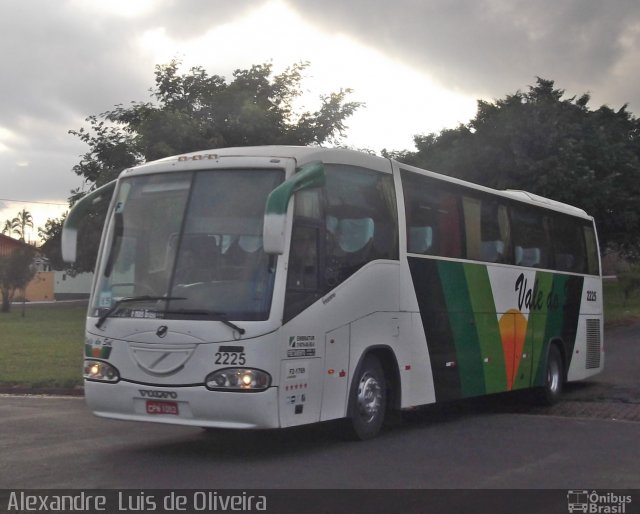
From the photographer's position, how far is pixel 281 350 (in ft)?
29.5

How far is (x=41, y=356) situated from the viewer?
22.3 m

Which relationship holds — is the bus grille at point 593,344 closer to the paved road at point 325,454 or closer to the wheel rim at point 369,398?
the paved road at point 325,454

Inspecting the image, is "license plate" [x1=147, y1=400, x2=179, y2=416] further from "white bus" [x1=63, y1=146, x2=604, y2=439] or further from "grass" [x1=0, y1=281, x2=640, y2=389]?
"grass" [x1=0, y1=281, x2=640, y2=389]

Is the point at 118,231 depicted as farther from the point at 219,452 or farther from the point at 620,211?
the point at 620,211

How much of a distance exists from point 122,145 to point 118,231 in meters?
18.6

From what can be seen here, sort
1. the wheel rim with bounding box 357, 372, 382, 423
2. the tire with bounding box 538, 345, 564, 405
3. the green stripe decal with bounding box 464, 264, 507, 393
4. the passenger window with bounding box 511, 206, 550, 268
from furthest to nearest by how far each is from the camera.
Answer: the tire with bounding box 538, 345, 564, 405 → the passenger window with bounding box 511, 206, 550, 268 → the green stripe decal with bounding box 464, 264, 507, 393 → the wheel rim with bounding box 357, 372, 382, 423

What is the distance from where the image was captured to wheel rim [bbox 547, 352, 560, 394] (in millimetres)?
15133

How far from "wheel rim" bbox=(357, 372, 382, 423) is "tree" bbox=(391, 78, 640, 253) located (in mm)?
17851

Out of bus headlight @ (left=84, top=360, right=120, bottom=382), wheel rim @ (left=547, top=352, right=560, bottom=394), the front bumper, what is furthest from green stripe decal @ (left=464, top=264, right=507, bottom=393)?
bus headlight @ (left=84, top=360, right=120, bottom=382)

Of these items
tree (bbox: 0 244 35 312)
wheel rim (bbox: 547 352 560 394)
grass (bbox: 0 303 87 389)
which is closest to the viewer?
wheel rim (bbox: 547 352 560 394)

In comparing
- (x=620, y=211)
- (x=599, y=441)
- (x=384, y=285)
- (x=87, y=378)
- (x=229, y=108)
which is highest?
(x=229, y=108)

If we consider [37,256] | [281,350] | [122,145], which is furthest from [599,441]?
[37,256]

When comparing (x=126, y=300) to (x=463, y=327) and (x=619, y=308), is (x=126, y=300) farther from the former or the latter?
(x=619, y=308)

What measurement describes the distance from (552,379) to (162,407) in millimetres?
8196
